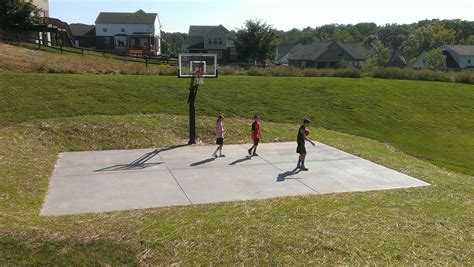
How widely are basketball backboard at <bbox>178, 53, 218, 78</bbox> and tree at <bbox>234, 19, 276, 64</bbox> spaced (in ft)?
133

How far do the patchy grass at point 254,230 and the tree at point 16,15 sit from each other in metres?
33.1

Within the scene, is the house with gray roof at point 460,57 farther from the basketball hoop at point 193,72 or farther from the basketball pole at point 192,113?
the basketball pole at point 192,113

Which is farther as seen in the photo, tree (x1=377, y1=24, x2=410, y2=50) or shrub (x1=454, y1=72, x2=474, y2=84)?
tree (x1=377, y1=24, x2=410, y2=50)

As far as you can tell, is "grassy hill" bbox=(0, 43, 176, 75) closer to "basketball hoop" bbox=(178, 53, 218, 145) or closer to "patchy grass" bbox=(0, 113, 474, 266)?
"basketball hoop" bbox=(178, 53, 218, 145)

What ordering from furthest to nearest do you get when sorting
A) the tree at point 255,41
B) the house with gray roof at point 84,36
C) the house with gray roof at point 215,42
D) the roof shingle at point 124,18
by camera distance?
the house with gray roof at point 215,42 → the house with gray roof at point 84,36 → the roof shingle at point 124,18 → the tree at point 255,41

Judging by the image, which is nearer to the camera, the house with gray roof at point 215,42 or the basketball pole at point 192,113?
the basketball pole at point 192,113

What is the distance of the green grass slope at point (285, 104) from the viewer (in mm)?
18578

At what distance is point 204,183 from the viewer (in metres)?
11.3

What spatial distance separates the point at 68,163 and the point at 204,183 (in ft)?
15.5

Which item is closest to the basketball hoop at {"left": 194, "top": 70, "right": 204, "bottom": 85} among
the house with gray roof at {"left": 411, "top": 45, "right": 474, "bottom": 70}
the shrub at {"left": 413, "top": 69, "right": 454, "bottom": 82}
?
the shrub at {"left": 413, "top": 69, "right": 454, "bottom": 82}

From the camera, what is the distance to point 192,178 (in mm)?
11805

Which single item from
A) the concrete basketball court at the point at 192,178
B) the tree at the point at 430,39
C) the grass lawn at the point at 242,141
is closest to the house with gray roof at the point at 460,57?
the tree at the point at 430,39

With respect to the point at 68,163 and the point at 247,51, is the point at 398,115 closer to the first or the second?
the point at 68,163

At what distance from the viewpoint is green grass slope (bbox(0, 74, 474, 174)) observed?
18.6m
